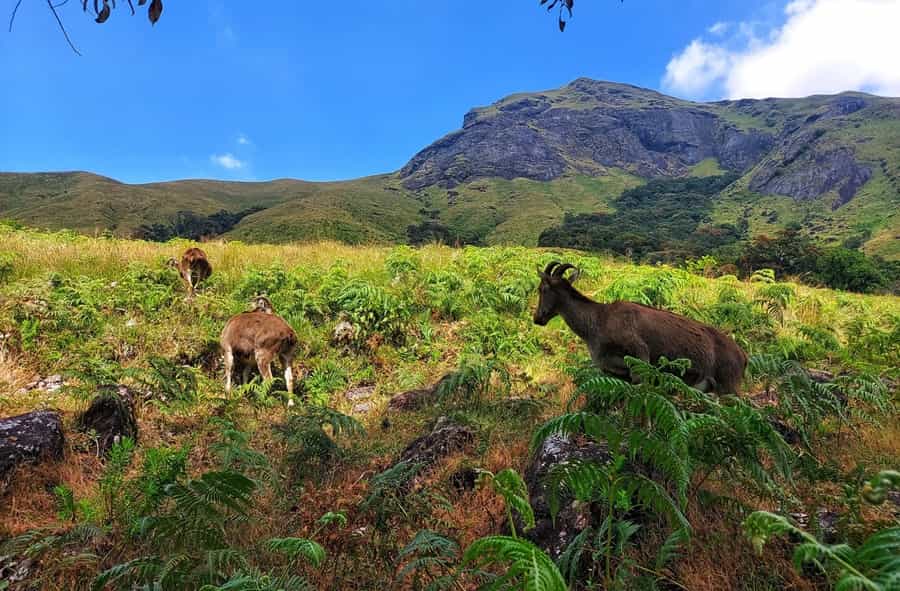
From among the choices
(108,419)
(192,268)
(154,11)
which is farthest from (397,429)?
(192,268)

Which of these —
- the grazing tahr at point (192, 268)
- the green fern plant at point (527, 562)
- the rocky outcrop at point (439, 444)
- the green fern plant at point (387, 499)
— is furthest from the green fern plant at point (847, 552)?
the grazing tahr at point (192, 268)

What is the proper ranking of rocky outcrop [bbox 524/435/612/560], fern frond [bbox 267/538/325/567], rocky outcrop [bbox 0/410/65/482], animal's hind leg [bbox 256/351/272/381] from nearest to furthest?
fern frond [bbox 267/538/325/567]
rocky outcrop [bbox 524/435/612/560]
rocky outcrop [bbox 0/410/65/482]
animal's hind leg [bbox 256/351/272/381]

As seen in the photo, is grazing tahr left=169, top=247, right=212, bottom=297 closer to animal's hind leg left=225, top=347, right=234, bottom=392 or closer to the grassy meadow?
the grassy meadow

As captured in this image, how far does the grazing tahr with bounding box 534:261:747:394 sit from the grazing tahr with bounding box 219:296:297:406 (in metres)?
5.15

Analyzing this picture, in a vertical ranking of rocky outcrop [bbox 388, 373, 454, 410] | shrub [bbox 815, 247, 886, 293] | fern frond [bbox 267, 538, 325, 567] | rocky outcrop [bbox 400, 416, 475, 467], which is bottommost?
shrub [bbox 815, 247, 886, 293]

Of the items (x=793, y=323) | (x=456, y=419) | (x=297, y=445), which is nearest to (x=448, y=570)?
(x=456, y=419)

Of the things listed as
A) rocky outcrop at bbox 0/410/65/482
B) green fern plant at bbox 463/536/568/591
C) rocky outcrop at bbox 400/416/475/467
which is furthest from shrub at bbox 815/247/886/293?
rocky outcrop at bbox 0/410/65/482

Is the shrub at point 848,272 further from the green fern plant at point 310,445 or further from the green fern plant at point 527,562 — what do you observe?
the green fern plant at point 527,562

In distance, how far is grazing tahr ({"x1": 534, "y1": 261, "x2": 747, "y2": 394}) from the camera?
538cm

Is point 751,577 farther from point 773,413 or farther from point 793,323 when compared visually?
point 793,323

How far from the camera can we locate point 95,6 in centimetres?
264

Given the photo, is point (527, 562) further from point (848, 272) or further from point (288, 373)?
point (848, 272)

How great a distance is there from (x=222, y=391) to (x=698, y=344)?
23.6 ft

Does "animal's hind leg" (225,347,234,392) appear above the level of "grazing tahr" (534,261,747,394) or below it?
below
